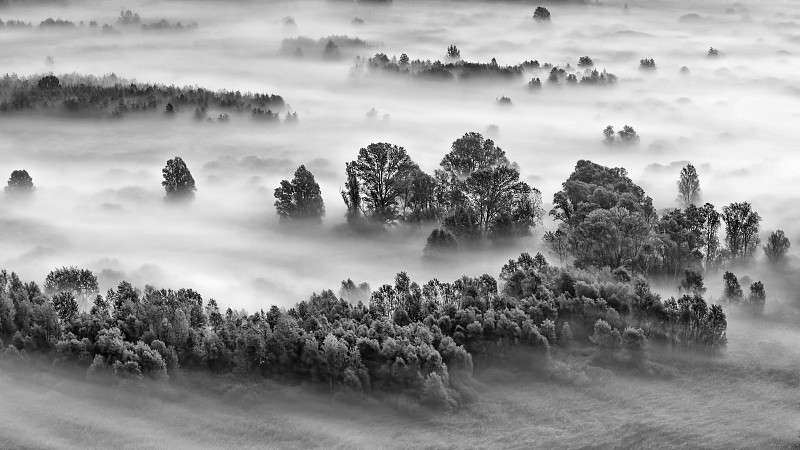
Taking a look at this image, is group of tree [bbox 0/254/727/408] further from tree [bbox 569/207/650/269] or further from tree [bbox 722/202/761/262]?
tree [bbox 722/202/761/262]

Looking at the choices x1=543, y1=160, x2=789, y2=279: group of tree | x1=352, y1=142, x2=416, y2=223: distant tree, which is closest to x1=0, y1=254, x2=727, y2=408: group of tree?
x1=543, y1=160, x2=789, y2=279: group of tree

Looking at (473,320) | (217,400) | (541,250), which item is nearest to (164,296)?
(217,400)

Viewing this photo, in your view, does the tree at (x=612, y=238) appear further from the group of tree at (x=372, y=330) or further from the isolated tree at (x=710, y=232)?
the isolated tree at (x=710, y=232)

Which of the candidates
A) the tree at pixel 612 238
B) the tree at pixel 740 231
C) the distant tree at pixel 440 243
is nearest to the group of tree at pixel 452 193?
the distant tree at pixel 440 243

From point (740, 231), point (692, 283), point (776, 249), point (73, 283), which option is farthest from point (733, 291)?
point (73, 283)

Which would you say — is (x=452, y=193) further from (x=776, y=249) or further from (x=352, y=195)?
(x=776, y=249)

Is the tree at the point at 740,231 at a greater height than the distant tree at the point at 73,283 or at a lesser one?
greater

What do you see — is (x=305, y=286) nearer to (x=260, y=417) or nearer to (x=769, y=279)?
(x=260, y=417)
